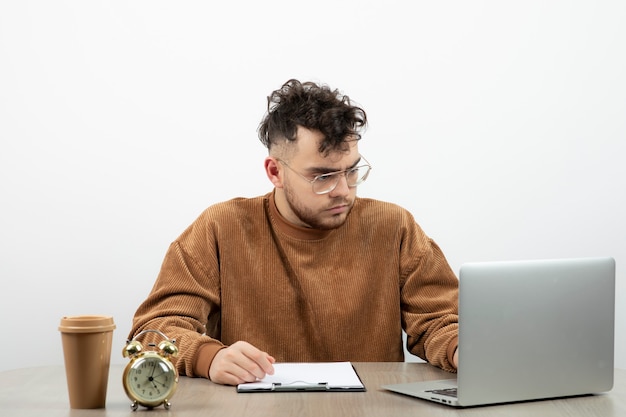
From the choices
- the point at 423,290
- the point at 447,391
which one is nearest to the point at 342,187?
the point at 423,290

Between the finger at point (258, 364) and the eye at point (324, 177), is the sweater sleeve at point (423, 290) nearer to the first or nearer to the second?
the eye at point (324, 177)

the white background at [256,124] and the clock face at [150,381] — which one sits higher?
the white background at [256,124]

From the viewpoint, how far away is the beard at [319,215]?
221 centimetres

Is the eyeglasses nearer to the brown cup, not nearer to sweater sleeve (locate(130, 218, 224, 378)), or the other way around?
sweater sleeve (locate(130, 218, 224, 378))

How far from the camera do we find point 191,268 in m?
2.22

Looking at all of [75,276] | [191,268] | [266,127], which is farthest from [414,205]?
[75,276]

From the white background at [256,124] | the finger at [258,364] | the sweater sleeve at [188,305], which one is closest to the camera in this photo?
the finger at [258,364]

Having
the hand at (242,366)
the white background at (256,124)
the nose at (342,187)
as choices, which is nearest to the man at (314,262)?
the nose at (342,187)

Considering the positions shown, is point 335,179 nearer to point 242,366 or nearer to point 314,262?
point 314,262

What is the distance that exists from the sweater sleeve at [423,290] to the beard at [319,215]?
0.23m

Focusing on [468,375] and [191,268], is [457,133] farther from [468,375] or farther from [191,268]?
[468,375]

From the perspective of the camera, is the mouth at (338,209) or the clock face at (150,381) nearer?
the clock face at (150,381)

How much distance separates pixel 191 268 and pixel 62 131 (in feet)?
2.62

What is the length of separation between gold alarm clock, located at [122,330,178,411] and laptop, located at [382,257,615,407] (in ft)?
1.44
